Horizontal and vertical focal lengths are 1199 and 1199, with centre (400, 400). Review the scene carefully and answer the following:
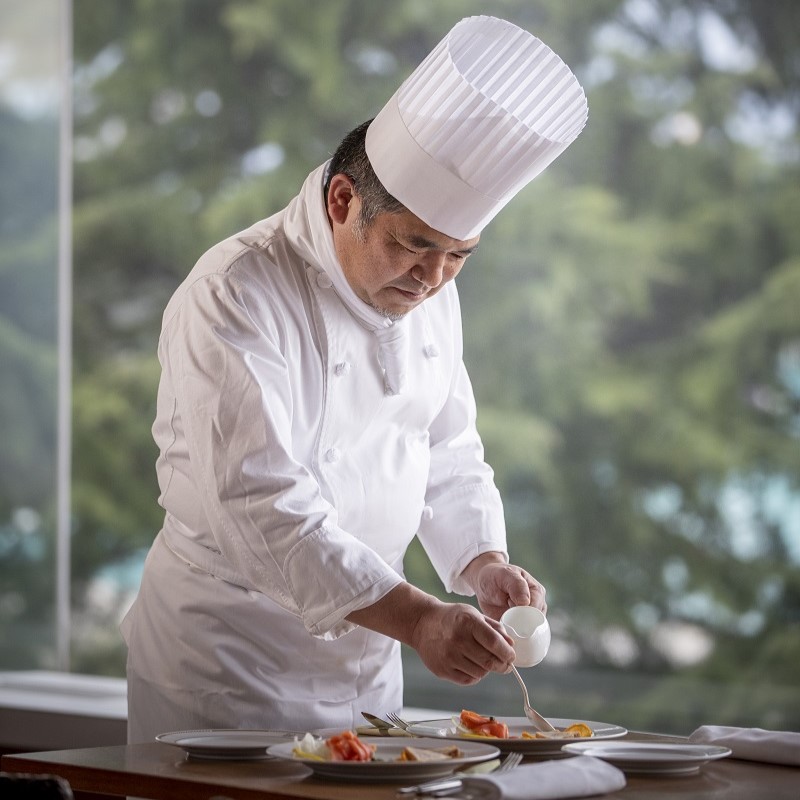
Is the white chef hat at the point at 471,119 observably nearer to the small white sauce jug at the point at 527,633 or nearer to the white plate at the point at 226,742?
the small white sauce jug at the point at 527,633

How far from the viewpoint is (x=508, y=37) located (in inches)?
70.2

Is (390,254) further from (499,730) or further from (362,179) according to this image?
(499,730)

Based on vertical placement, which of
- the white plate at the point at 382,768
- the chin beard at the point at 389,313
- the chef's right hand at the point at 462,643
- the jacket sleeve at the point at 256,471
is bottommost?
the white plate at the point at 382,768

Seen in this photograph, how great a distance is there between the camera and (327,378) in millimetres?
1794

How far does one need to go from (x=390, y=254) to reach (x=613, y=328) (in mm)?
2633

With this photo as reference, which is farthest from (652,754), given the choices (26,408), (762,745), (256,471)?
(26,408)

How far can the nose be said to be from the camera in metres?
1.74

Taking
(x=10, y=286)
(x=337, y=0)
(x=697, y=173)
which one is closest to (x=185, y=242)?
(x=10, y=286)

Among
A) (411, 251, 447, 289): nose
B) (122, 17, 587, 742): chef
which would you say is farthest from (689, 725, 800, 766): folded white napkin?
(411, 251, 447, 289): nose

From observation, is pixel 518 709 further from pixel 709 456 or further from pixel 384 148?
pixel 384 148

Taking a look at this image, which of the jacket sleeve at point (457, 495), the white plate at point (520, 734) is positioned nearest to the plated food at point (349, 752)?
the white plate at point (520, 734)

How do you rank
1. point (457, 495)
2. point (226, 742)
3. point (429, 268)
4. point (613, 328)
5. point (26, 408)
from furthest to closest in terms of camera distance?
point (26, 408)
point (613, 328)
point (457, 495)
point (429, 268)
point (226, 742)

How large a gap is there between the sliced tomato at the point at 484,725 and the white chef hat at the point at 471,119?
2.22 ft

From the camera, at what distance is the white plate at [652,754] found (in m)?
1.34
